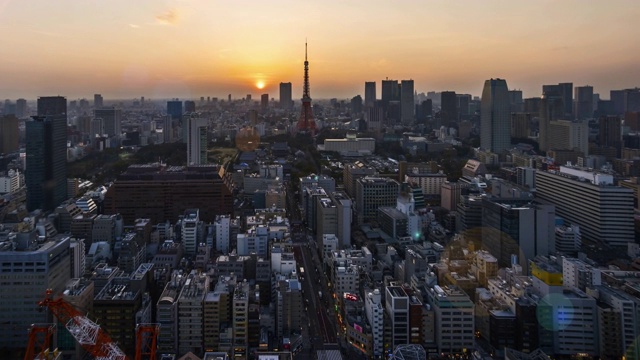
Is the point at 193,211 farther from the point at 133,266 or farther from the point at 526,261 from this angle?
the point at 526,261

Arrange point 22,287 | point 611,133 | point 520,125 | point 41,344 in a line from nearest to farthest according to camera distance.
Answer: point 41,344 < point 22,287 < point 611,133 < point 520,125

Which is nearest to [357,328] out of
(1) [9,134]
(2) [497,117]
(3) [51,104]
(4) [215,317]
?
(4) [215,317]

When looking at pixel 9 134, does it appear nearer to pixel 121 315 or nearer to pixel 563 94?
pixel 121 315

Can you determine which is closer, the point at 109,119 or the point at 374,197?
the point at 374,197

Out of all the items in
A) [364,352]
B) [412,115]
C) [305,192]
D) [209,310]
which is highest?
[412,115]

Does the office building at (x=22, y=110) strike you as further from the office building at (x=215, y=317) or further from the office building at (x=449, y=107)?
the office building at (x=449, y=107)

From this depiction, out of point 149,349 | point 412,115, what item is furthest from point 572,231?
point 412,115
